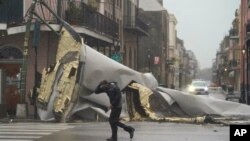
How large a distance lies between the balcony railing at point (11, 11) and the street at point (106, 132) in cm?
755

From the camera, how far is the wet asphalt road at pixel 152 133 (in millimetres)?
15664

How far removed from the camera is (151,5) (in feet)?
297

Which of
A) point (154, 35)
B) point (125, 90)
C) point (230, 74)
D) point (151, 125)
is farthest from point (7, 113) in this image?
Answer: point (230, 74)

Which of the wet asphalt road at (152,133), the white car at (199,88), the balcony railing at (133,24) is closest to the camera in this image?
the wet asphalt road at (152,133)

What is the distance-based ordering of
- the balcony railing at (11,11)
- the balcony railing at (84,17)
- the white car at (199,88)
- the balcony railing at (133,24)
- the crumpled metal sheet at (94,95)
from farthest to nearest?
the white car at (199,88) < the balcony railing at (133,24) < the balcony railing at (84,17) < the balcony railing at (11,11) < the crumpled metal sheet at (94,95)

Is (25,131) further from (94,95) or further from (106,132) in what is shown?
(94,95)

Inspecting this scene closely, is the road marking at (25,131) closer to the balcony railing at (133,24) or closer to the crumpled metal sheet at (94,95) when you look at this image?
the crumpled metal sheet at (94,95)

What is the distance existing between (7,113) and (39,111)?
2.88 meters

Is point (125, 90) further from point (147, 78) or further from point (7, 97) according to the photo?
point (7, 97)

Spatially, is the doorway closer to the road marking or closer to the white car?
the road marking

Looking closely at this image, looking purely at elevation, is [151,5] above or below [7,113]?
above

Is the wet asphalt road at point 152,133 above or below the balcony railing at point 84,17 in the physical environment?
below

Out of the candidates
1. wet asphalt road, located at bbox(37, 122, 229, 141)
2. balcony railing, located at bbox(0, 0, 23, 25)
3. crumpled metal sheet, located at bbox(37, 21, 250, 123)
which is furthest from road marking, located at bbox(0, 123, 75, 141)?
balcony railing, located at bbox(0, 0, 23, 25)

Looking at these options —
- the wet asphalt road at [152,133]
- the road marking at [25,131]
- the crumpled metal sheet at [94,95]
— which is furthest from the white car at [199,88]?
Result: the road marking at [25,131]
